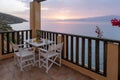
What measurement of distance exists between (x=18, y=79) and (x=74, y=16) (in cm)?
348

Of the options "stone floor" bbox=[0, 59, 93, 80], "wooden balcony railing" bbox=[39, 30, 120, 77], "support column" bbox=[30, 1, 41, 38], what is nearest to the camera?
"wooden balcony railing" bbox=[39, 30, 120, 77]

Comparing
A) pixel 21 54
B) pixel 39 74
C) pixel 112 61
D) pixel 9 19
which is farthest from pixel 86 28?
pixel 9 19

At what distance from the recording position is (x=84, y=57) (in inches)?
152

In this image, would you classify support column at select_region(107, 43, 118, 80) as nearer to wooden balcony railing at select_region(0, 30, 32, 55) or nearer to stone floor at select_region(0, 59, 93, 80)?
stone floor at select_region(0, 59, 93, 80)

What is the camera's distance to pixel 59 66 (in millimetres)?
4312

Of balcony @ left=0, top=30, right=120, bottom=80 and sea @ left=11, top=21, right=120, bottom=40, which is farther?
sea @ left=11, top=21, right=120, bottom=40

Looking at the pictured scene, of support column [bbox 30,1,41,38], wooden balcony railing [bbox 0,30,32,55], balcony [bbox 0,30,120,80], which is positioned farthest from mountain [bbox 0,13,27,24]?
balcony [bbox 0,30,120,80]

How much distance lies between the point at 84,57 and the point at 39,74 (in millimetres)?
1295

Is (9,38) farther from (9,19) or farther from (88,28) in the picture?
(88,28)

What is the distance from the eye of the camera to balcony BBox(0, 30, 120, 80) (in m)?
3.04

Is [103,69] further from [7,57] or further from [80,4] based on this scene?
[7,57]

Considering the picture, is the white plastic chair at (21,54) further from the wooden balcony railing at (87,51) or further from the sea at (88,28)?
the sea at (88,28)

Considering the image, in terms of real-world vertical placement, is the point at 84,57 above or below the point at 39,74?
above

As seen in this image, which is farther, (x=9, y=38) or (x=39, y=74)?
(x=9, y=38)
